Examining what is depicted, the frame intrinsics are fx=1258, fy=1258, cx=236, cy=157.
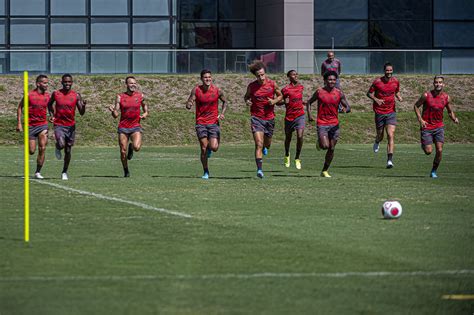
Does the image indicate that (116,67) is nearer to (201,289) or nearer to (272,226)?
(272,226)

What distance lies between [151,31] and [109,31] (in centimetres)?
188

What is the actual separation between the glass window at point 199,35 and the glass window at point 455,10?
1064 cm

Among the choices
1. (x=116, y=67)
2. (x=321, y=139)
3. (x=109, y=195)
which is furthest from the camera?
(x=116, y=67)

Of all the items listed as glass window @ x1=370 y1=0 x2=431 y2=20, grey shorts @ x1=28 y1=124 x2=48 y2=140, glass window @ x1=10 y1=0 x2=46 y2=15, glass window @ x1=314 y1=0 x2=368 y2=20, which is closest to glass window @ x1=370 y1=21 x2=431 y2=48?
glass window @ x1=370 y1=0 x2=431 y2=20

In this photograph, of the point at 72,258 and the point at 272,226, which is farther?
the point at 272,226

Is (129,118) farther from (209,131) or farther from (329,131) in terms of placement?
(329,131)

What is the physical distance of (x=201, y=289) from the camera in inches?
404

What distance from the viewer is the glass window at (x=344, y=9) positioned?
58625mm

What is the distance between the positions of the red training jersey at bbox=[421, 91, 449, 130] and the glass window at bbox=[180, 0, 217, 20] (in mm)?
34373

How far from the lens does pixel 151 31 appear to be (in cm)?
5650

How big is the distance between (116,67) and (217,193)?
31877mm

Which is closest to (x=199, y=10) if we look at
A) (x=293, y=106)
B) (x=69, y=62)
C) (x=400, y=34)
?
(x=400, y=34)

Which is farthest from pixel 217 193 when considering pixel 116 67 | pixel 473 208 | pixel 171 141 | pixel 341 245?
pixel 116 67

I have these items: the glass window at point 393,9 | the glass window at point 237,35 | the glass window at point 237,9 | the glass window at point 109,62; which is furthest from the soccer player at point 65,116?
the glass window at point 393,9
